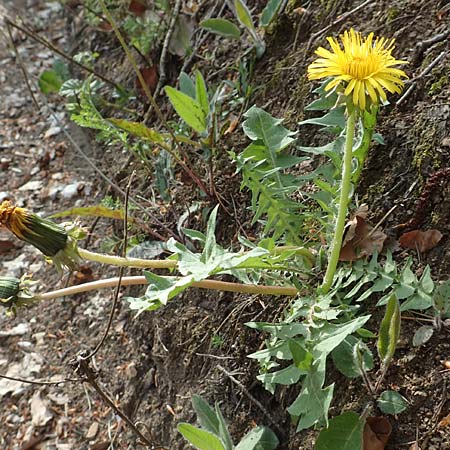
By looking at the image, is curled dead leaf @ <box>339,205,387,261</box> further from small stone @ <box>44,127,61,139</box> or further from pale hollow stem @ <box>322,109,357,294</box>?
small stone @ <box>44,127,61,139</box>

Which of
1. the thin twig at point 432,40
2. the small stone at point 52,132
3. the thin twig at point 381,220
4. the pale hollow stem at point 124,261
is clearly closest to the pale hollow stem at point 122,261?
the pale hollow stem at point 124,261

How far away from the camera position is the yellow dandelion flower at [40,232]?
1337 mm

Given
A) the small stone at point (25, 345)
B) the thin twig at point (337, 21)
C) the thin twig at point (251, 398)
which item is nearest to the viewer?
the thin twig at point (251, 398)

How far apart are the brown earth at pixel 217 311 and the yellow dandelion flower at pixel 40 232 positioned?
1.77 feet

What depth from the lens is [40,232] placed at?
4.39 ft

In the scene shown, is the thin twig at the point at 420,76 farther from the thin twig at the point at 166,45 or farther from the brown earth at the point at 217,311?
the thin twig at the point at 166,45

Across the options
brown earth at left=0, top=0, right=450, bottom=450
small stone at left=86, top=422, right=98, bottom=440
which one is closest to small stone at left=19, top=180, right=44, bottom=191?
brown earth at left=0, top=0, right=450, bottom=450

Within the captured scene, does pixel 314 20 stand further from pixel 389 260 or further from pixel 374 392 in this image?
pixel 374 392

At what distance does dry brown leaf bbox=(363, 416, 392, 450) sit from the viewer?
4.22 ft

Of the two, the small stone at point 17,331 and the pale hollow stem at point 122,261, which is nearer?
the pale hollow stem at point 122,261

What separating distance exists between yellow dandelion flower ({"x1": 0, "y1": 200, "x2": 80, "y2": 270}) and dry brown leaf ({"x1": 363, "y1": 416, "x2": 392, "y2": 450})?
28.6 inches

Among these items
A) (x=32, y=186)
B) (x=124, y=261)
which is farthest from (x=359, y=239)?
(x=32, y=186)

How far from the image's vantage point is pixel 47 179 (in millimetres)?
2725

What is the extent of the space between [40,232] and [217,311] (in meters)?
0.63
